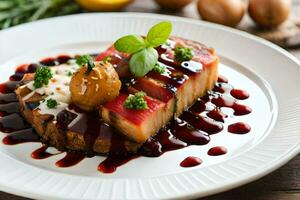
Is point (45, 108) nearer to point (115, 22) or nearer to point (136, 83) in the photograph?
point (136, 83)

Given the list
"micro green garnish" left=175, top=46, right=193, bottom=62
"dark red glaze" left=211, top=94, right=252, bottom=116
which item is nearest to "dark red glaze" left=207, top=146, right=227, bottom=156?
"dark red glaze" left=211, top=94, right=252, bottom=116

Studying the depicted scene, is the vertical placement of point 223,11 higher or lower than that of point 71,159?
higher

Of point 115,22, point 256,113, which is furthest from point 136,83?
point 115,22

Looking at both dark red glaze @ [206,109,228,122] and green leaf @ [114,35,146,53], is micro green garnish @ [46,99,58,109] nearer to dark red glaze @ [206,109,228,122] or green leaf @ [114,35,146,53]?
green leaf @ [114,35,146,53]

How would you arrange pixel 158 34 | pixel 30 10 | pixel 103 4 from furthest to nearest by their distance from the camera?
pixel 30 10, pixel 103 4, pixel 158 34

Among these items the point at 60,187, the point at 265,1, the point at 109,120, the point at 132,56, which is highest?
the point at 265,1

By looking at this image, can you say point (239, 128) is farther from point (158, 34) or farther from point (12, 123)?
point (12, 123)

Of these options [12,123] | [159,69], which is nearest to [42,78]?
[12,123]
